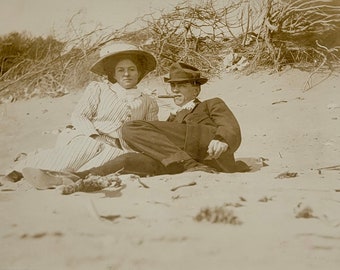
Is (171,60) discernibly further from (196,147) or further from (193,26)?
(196,147)

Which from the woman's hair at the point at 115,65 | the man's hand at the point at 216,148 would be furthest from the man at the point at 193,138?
the woman's hair at the point at 115,65

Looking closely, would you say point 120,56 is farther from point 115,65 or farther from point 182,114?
point 182,114

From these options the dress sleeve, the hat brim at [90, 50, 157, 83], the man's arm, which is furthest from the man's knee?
the man's arm

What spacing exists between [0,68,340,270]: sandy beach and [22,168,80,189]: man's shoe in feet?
0.11

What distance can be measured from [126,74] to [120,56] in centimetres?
9

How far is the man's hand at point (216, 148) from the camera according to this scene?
280 cm

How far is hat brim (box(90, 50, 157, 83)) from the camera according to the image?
9.77ft

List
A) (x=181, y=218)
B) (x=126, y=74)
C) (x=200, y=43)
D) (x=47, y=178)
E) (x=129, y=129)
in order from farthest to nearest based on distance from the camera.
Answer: (x=200, y=43), (x=126, y=74), (x=129, y=129), (x=47, y=178), (x=181, y=218)

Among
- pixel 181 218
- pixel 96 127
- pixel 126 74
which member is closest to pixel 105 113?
pixel 96 127

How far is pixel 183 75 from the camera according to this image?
3.00 meters

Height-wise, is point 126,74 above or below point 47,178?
above

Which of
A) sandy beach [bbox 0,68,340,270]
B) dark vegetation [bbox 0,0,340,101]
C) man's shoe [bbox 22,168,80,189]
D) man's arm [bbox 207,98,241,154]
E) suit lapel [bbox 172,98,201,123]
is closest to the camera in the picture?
sandy beach [bbox 0,68,340,270]

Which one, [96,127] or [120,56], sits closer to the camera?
[96,127]

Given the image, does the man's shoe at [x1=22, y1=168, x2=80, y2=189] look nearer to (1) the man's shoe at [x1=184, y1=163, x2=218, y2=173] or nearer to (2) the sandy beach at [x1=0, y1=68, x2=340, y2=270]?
(2) the sandy beach at [x1=0, y1=68, x2=340, y2=270]
